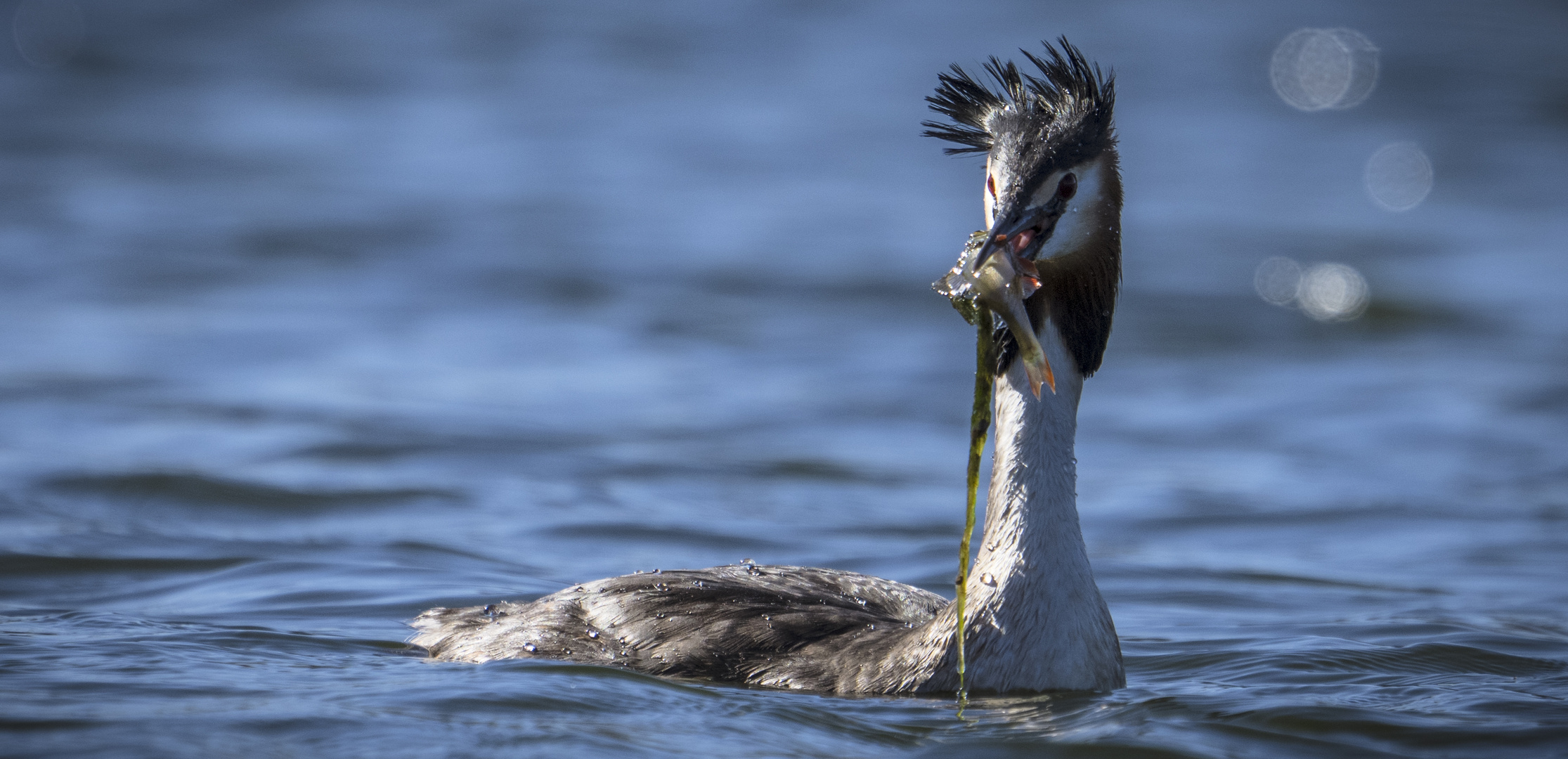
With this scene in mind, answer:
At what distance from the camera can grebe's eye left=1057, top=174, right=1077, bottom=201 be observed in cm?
662

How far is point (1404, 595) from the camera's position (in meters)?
9.93

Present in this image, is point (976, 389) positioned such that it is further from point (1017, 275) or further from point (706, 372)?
point (706, 372)

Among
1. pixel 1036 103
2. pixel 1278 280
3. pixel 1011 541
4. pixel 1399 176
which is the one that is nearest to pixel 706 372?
pixel 1278 280

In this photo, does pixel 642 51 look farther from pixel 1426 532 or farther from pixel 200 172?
pixel 1426 532

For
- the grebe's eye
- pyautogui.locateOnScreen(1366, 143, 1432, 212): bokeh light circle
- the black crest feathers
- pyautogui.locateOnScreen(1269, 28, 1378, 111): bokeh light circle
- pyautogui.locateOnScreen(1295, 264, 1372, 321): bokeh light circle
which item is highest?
pyautogui.locateOnScreen(1269, 28, 1378, 111): bokeh light circle

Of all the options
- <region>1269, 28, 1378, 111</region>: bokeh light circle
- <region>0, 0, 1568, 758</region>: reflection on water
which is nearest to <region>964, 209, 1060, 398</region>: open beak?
<region>0, 0, 1568, 758</region>: reflection on water

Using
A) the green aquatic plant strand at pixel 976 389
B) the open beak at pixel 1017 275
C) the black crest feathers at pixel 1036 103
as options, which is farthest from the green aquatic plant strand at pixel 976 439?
the black crest feathers at pixel 1036 103

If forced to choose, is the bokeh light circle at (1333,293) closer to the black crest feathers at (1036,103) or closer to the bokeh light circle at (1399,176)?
the bokeh light circle at (1399,176)

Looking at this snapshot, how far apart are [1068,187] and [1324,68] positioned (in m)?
28.5

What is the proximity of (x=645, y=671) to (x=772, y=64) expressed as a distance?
2683cm

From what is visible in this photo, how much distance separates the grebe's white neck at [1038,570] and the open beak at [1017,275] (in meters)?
0.17

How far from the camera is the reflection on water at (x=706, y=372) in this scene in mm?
7059

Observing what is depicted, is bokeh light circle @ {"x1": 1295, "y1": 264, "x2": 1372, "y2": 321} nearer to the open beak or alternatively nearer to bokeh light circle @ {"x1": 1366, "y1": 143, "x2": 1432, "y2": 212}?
bokeh light circle @ {"x1": 1366, "y1": 143, "x2": 1432, "y2": 212}

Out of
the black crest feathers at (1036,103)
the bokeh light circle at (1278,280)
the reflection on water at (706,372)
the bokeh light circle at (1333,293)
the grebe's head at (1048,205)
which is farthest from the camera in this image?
the bokeh light circle at (1278,280)
